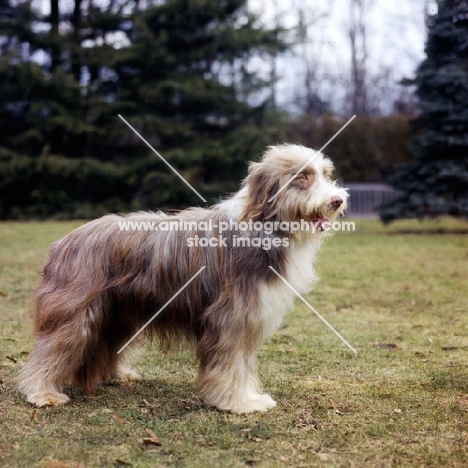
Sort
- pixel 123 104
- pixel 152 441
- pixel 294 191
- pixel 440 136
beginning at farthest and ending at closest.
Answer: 1. pixel 123 104
2. pixel 440 136
3. pixel 294 191
4. pixel 152 441

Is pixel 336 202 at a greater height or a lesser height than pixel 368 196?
greater

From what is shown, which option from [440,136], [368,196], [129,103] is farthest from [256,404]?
[368,196]

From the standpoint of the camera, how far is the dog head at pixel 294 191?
13.2 ft

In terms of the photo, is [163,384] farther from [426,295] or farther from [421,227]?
[421,227]

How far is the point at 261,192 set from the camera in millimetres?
4172

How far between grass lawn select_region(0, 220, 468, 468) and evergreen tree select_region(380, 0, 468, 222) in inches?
268

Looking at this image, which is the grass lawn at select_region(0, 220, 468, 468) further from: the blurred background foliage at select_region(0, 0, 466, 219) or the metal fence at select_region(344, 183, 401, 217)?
the metal fence at select_region(344, 183, 401, 217)

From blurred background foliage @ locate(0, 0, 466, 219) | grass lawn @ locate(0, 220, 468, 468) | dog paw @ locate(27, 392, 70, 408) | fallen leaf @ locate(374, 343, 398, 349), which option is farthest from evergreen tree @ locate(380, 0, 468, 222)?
dog paw @ locate(27, 392, 70, 408)

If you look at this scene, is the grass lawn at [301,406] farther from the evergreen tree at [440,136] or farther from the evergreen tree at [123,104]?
the evergreen tree at [123,104]

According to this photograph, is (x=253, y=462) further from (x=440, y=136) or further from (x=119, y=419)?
(x=440, y=136)

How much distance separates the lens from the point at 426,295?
8047 mm

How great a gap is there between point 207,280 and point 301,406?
1.06 m

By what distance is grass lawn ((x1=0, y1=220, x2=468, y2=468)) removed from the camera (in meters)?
3.39

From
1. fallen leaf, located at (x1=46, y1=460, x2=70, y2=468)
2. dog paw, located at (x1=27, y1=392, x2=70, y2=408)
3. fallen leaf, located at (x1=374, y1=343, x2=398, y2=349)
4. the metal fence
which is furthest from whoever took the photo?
the metal fence
